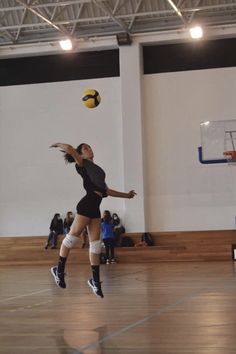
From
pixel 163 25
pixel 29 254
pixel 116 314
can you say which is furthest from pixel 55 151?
pixel 116 314

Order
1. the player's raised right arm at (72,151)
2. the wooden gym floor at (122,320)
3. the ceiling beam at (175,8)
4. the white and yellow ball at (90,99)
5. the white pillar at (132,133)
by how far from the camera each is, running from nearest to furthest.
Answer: the wooden gym floor at (122,320), the player's raised right arm at (72,151), the white and yellow ball at (90,99), the ceiling beam at (175,8), the white pillar at (132,133)

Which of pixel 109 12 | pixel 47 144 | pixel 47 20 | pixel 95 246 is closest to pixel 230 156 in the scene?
pixel 109 12

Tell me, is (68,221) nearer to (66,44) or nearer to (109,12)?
(66,44)

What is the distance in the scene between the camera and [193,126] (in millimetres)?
21891

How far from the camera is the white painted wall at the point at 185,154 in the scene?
21391mm

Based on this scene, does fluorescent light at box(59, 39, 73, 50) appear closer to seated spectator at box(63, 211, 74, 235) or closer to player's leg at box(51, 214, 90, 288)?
seated spectator at box(63, 211, 74, 235)

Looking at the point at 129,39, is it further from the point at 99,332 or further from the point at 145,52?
the point at 99,332

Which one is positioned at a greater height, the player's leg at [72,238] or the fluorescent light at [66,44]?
the fluorescent light at [66,44]

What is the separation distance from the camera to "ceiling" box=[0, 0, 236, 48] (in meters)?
20.2

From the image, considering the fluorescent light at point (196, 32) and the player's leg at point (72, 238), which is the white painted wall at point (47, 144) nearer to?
the fluorescent light at point (196, 32)

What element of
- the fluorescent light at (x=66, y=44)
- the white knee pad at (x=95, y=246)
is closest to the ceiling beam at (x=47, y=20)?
the fluorescent light at (x=66, y=44)

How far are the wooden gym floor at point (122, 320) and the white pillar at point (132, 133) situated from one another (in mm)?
11597

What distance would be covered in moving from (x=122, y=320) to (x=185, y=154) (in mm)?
16242

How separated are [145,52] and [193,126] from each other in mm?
3531
